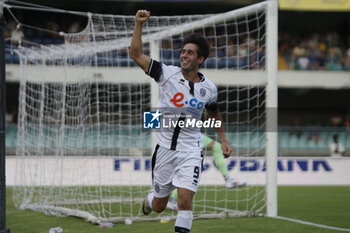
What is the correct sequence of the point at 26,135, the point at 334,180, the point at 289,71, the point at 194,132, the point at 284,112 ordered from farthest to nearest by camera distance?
the point at 284,112, the point at 289,71, the point at 334,180, the point at 26,135, the point at 194,132

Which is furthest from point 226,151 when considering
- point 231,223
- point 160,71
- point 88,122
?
point 88,122

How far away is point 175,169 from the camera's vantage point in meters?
5.19

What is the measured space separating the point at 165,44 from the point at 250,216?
24.3ft

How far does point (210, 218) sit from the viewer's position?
791 centimetres

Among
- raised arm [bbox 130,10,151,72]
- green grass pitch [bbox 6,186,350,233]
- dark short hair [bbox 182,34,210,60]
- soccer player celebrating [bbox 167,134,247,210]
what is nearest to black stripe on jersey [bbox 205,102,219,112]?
dark short hair [bbox 182,34,210,60]

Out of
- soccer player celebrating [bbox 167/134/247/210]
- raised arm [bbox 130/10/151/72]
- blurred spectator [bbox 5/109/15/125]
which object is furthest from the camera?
blurred spectator [bbox 5/109/15/125]

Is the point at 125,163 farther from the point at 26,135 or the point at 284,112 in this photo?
the point at 284,112

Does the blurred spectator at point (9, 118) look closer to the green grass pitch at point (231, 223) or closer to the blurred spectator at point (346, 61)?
the green grass pitch at point (231, 223)

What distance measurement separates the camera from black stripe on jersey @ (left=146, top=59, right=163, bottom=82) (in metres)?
5.02

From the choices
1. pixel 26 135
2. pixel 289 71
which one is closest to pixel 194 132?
pixel 26 135

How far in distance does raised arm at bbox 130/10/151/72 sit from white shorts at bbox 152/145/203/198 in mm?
874

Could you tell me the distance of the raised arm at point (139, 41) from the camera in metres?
4.51

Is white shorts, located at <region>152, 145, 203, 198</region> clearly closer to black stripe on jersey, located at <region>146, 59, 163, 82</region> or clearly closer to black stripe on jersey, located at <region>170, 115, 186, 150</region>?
black stripe on jersey, located at <region>170, 115, 186, 150</region>

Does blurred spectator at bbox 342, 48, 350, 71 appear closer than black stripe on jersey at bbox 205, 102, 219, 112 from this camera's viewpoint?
No
